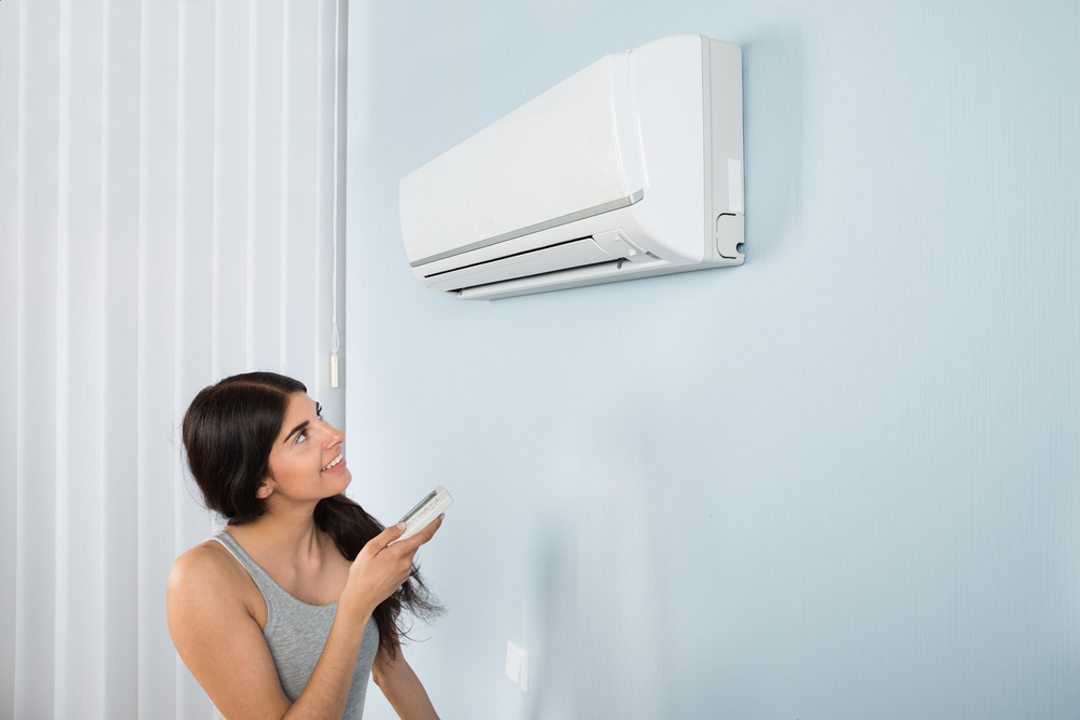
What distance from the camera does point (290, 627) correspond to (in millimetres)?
1210

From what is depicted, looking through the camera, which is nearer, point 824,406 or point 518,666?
point 824,406

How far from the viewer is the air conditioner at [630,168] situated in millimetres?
873

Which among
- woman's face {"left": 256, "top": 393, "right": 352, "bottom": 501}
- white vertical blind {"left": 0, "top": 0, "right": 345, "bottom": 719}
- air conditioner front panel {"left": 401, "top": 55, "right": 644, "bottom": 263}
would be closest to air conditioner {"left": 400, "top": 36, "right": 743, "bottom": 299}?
air conditioner front panel {"left": 401, "top": 55, "right": 644, "bottom": 263}

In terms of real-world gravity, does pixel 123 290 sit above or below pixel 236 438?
above

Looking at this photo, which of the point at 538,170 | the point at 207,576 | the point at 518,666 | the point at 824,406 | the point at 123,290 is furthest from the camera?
the point at 123,290

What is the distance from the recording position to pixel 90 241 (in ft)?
5.54

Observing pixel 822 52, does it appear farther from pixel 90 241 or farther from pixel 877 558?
pixel 90 241

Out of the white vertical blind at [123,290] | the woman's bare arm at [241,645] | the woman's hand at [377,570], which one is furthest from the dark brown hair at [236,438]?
the white vertical blind at [123,290]

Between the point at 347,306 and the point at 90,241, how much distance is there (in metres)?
0.63

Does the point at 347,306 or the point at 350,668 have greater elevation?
the point at 347,306

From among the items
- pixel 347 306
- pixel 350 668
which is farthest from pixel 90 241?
pixel 350 668

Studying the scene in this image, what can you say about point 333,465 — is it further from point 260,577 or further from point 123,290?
point 123,290

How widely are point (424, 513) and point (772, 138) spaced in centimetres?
76

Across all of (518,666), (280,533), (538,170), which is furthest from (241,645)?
(538,170)
